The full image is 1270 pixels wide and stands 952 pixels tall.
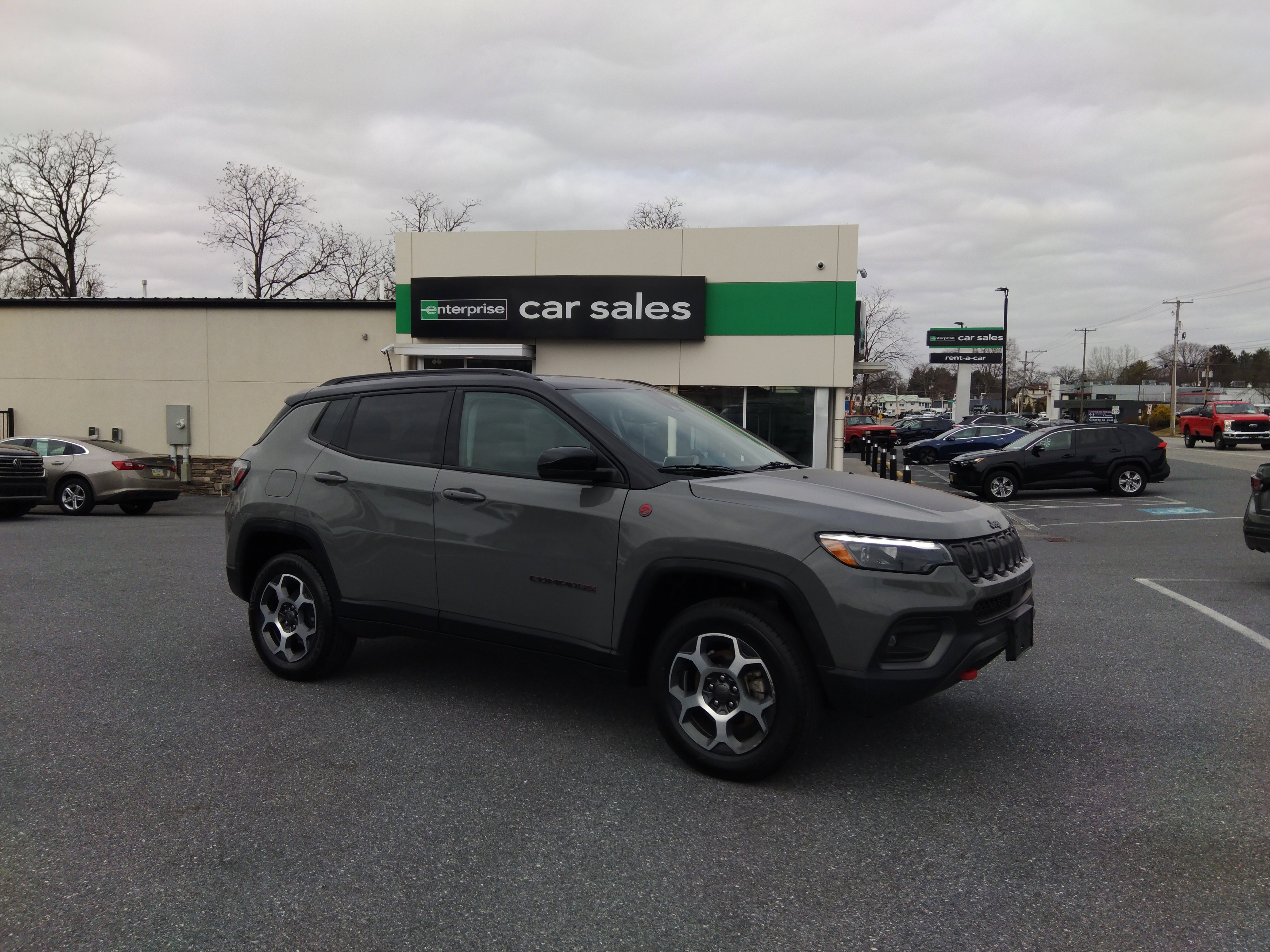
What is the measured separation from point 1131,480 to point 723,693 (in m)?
18.5

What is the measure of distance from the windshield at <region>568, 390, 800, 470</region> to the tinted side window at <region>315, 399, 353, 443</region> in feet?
5.23

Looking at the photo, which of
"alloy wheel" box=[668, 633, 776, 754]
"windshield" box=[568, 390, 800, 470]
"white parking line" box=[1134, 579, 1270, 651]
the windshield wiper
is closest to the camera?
"alloy wheel" box=[668, 633, 776, 754]

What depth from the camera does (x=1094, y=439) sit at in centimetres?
1967

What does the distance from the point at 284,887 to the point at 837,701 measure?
2108mm

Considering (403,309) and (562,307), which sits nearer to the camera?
(562,307)

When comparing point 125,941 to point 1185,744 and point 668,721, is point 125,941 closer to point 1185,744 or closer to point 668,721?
point 668,721

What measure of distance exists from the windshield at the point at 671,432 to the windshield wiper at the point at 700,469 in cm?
2

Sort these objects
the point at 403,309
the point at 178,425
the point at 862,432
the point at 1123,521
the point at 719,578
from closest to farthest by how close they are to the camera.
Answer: the point at 719,578 < the point at 1123,521 < the point at 403,309 < the point at 178,425 < the point at 862,432

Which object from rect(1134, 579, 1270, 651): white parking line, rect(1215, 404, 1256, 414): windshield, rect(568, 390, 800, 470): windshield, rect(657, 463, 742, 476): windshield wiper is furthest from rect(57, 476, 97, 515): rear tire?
rect(1215, 404, 1256, 414): windshield

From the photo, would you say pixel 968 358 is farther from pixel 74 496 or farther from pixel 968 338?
pixel 74 496

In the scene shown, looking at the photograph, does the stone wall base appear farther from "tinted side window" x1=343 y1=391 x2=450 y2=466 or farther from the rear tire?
"tinted side window" x1=343 y1=391 x2=450 y2=466

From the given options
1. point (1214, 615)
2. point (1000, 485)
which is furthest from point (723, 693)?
point (1000, 485)

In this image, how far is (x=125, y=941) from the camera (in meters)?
2.73

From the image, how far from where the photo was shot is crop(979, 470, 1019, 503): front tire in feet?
64.0
